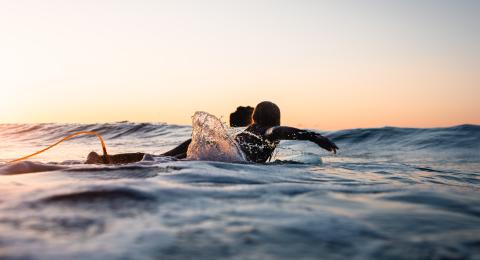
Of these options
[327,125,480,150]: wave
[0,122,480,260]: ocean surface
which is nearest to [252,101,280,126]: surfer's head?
[0,122,480,260]: ocean surface

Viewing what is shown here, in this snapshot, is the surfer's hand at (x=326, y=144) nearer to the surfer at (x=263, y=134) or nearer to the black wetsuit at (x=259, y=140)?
the surfer at (x=263, y=134)

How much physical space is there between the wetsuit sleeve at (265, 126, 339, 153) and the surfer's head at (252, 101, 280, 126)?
0.73m

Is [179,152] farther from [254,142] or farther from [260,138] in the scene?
[260,138]

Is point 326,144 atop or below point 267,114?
below

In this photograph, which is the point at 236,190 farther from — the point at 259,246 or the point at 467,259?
the point at 467,259

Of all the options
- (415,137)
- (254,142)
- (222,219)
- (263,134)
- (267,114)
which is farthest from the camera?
(415,137)

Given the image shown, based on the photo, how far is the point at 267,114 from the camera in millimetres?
7133

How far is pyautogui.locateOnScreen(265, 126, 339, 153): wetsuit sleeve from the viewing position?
5680mm

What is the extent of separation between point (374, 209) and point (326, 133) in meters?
15.8

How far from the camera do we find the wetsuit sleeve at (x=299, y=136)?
5.68m

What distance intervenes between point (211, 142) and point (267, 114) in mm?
1247

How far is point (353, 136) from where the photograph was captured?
56.2ft

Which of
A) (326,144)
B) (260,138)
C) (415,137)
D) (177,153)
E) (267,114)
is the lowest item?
(177,153)

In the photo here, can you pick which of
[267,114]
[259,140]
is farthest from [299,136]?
[267,114]
